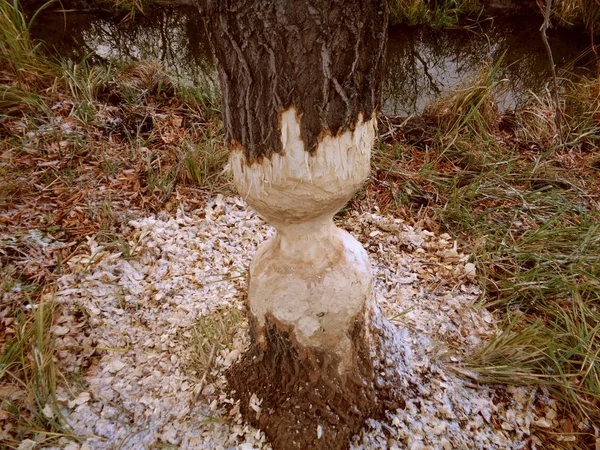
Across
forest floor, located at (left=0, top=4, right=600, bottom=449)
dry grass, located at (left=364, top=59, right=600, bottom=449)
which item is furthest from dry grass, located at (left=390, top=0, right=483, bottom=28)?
forest floor, located at (left=0, top=4, right=600, bottom=449)

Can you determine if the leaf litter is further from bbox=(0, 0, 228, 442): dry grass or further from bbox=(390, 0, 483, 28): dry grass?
bbox=(390, 0, 483, 28): dry grass

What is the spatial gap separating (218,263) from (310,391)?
0.77m

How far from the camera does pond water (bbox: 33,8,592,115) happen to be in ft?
11.3

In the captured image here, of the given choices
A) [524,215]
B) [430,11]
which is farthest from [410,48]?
[524,215]

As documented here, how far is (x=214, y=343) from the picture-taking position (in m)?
1.45

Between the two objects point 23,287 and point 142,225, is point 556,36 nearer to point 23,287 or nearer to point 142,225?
point 142,225

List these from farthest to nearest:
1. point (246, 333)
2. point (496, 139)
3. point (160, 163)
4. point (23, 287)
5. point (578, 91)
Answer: point (578, 91), point (496, 139), point (160, 163), point (23, 287), point (246, 333)

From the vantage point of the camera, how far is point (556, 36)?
404cm

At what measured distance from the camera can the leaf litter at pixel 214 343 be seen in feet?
4.17

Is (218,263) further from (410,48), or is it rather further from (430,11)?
(430,11)

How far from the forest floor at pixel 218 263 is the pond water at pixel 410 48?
2.42ft

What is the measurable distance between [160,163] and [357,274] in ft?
4.89

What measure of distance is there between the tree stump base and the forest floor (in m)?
0.07

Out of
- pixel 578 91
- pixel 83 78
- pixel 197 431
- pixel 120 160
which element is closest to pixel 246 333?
pixel 197 431
